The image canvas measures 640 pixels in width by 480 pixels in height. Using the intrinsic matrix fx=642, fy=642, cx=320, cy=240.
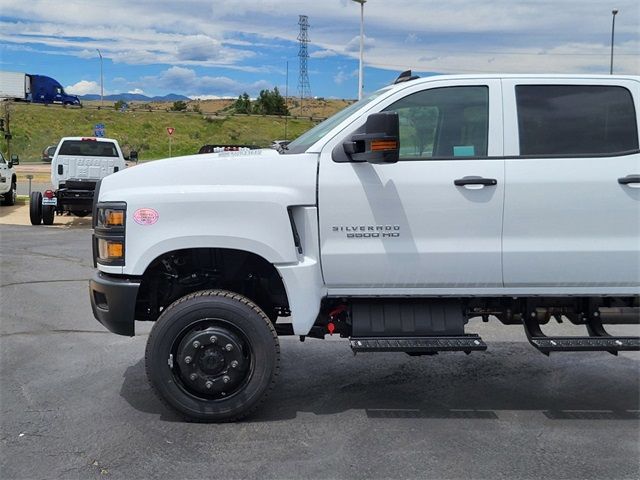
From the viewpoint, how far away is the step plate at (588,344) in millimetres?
4215

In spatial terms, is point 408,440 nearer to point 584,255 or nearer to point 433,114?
point 584,255

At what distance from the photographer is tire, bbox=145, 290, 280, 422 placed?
4.12 m

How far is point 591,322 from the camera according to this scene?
15.1ft

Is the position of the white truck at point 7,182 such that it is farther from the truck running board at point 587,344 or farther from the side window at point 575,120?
the truck running board at point 587,344

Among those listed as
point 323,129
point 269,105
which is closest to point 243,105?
point 269,105

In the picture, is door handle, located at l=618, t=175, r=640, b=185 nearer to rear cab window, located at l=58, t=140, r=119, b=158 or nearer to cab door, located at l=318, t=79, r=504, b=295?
cab door, located at l=318, t=79, r=504, b=295

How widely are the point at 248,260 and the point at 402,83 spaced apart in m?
1.62

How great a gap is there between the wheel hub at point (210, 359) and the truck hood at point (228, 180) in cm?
90

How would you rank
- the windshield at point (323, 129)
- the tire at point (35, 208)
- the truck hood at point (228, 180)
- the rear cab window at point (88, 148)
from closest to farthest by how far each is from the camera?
the truck hood at point (228, 180)
the windshield at point (323, 129)
the tire at point (35, 208)
the rear cab window at point (88, 148)

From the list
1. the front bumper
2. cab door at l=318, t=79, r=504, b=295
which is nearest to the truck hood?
cab door at l=318, t=79, r=504, b=295

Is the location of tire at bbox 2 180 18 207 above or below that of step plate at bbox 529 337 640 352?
above

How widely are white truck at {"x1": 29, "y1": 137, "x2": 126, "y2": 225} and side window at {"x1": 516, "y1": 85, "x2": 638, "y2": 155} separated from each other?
1289 centimetres

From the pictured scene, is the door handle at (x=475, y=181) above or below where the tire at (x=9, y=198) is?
above

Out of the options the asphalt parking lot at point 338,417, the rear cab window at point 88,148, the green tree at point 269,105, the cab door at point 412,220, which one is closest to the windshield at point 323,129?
the cab door at point 412,220
